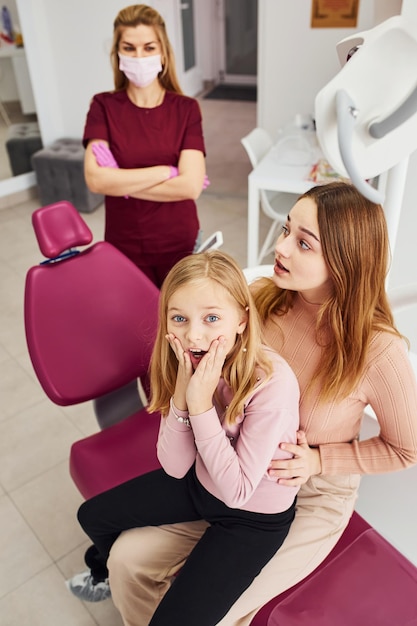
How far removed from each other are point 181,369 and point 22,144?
4142 millimetres

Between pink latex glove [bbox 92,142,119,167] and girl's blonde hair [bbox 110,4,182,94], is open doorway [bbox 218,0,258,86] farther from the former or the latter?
pink latex glove [bbox 92,142,119,167]

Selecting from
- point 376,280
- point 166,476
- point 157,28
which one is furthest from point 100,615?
point 157,28

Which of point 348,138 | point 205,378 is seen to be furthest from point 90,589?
point 348,138

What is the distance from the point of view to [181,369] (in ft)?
3.62

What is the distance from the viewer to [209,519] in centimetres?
122

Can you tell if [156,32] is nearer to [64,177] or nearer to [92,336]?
[92,336]

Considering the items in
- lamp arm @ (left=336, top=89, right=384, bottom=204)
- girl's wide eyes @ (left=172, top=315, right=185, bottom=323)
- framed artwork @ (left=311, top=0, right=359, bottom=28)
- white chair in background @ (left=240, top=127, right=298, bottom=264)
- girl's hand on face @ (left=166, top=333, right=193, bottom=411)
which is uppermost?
lamp arm @ (left=336, top=89, right=384, bottom=204)

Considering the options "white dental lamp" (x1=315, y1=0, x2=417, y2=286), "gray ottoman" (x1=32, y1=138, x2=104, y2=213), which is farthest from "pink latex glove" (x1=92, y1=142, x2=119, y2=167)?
"gray ottoman" (x1=32, y1=138, x2=104, y2=213)

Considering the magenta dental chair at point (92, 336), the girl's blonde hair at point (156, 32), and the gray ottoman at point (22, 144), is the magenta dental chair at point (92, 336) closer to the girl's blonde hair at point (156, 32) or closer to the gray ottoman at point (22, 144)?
the girl's blonde hair at point (156, 32)

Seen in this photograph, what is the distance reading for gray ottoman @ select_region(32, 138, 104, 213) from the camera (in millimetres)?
4285

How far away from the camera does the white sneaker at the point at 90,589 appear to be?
169cm

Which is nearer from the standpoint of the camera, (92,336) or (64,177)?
(92,336)

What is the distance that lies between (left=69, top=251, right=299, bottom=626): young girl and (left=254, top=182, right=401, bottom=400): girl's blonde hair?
101mm

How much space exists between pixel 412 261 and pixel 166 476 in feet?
3.50
